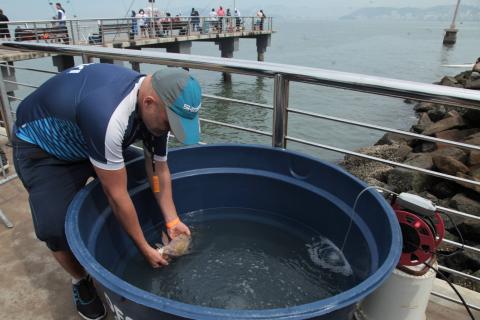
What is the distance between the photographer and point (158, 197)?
182 centimetres

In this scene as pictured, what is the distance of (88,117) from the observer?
1.31 m

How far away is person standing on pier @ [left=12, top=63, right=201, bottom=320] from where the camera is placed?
1313 millimetres

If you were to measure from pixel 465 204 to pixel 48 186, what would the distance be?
500cm

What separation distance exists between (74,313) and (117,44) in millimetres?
14940

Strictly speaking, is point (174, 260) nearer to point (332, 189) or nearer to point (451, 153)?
Answer: point (332, 189)

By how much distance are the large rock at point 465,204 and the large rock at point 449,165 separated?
0.74 metres

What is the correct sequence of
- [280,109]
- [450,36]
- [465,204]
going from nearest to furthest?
[280,109] < [465,204] < [450,36]

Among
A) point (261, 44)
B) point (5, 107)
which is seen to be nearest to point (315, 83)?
point (5, 107)

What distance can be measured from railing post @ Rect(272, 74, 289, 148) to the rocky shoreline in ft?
2.63

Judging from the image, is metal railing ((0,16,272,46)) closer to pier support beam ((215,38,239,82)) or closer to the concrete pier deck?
pier support beam ((215,38,239,82))

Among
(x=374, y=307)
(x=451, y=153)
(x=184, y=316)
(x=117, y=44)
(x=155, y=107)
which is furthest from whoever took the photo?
(x=117, y=44)

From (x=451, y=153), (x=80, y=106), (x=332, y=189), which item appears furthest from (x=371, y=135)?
(x=80, y=106)

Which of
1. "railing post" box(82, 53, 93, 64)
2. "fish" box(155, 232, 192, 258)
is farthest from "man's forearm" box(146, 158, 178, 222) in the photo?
"railing post" box(82, 53, 93, 64)

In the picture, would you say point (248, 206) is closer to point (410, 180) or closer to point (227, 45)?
point (410, 180)
